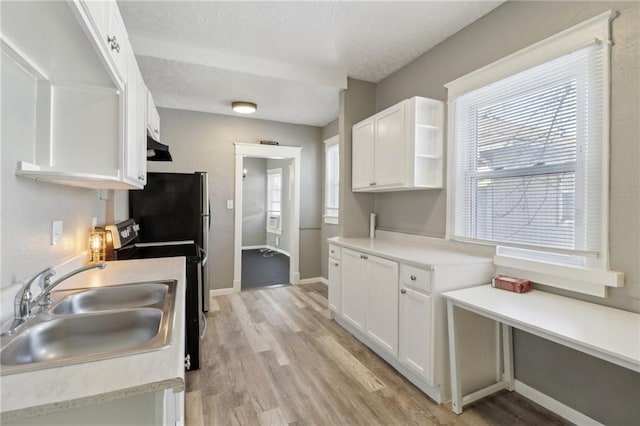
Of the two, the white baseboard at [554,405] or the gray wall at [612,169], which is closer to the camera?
the gray wall at [612,169]

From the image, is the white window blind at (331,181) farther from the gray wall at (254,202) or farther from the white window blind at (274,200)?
the gray wall at (254,202)

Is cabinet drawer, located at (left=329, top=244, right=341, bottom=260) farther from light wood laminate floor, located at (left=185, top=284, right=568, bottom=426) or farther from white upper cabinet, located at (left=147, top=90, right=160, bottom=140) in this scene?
white upper cabinet, located at (left=147, top=90, right=160, bottom=140)

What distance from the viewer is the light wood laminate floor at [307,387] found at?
5.89 feet

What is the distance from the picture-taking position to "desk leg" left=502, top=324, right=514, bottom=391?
2041 millimetres

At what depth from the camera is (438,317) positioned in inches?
75.1

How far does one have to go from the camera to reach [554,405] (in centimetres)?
183

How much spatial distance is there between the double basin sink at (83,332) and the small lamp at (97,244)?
0.69 metres

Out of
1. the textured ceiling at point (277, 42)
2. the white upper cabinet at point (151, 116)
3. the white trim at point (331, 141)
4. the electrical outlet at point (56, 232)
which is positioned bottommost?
the electrical outlet at point (56, 232)

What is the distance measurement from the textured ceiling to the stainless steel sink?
6.38ft

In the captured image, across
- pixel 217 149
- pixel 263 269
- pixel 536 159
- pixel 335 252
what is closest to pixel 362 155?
pixel 335 252

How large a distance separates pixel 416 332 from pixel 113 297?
1799mm

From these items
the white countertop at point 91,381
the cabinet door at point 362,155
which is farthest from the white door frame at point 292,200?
the white countertop at point 91,381

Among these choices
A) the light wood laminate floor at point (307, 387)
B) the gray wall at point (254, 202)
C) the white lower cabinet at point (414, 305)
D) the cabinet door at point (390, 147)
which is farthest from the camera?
the gray wall at point (254, 202)

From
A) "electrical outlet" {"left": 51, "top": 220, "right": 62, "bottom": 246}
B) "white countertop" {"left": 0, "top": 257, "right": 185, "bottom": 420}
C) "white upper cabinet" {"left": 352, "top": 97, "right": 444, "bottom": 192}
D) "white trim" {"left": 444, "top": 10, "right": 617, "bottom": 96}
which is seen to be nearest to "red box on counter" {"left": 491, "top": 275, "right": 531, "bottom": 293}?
"white upper cabinet" {"left": 352, "top": 97, "right": 444, "bottom": 192}
